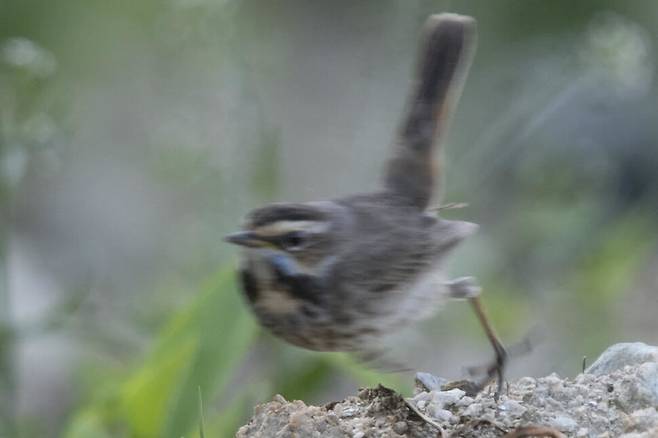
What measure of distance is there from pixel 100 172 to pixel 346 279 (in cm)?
779

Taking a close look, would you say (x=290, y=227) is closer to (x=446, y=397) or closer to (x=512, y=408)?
(x=446, y=397)

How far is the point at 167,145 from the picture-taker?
6953mm

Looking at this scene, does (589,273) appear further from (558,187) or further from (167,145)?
(167,145)

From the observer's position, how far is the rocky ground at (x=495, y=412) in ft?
10.1

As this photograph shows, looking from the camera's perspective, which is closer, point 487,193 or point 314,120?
point 487,193

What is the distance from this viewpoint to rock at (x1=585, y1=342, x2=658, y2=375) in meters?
3.38

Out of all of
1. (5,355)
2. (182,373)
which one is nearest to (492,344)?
(182,373)

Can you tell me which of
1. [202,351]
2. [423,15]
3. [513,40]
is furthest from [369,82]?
[513,40]

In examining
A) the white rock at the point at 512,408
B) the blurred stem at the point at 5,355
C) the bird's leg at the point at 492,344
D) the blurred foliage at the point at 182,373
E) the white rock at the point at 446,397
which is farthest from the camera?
the blurred stem at the point at 5,355

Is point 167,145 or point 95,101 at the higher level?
point 167,145

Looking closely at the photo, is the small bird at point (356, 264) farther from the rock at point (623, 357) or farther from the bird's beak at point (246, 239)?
the rock at point (623, 357)

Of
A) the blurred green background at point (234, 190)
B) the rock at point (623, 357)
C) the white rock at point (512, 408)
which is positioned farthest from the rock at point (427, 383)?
the blurred green background at point (234, 190)

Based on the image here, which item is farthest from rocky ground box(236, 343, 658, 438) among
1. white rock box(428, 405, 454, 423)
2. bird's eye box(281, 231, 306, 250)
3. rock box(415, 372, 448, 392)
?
bird's eye box(281, 231, 306, 250)

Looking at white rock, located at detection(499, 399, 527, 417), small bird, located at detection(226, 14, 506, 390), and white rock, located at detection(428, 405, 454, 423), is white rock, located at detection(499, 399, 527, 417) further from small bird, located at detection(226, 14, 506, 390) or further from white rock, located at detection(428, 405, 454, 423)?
small bird, located at detection(226, 14, 506, 390)
